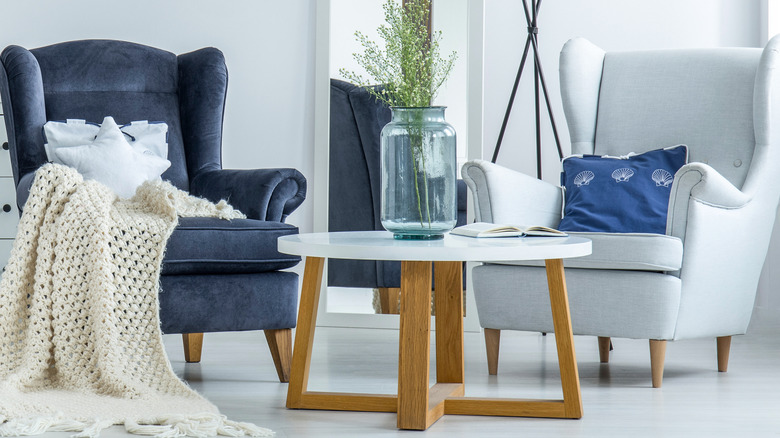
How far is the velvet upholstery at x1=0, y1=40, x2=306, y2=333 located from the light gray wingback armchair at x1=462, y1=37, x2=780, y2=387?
612 mm

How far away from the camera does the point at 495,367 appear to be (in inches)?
95.1

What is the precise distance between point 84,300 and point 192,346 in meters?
0.56

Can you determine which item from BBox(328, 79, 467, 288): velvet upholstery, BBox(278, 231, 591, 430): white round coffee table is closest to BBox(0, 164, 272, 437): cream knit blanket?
BBox(278, 231, 591, 430): white round coffee table

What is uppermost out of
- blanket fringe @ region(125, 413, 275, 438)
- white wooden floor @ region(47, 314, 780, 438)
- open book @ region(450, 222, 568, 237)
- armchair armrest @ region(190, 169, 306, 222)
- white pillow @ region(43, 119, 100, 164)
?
white pillow @ region(43, 119, 100, 164)

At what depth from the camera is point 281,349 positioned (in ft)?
7.45

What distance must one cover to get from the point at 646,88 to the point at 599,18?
3.08 ft

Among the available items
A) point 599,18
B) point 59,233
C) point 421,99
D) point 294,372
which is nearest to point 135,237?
point 59,233

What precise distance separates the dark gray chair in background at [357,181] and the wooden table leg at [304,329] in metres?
1.40

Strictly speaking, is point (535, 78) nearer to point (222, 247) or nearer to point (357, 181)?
point (357, 181)

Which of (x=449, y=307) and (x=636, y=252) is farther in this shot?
(x=636, y=252)

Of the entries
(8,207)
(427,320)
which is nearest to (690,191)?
(427,320)

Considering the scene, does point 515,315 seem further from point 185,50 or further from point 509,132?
point 185,50

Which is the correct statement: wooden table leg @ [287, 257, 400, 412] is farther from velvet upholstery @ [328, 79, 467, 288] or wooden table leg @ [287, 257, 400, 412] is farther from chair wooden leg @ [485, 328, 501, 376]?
velvet upholstery @ [328, 79, 467, 288]

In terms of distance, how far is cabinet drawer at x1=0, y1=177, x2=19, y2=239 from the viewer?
3.36 meters
